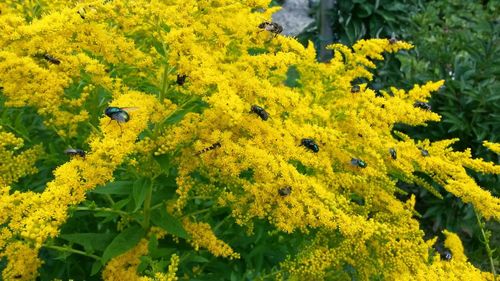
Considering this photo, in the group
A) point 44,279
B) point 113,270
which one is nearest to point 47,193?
point 113,270

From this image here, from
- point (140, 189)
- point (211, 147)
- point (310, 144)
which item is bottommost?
point (140, 189)

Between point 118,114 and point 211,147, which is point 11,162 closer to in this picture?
point 118,114

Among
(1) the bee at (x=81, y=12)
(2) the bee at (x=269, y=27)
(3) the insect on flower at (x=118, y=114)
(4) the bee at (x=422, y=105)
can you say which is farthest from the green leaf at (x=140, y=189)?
(4) the bee at (x=422, y=105)

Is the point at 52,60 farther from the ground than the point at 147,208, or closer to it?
farther from the ground

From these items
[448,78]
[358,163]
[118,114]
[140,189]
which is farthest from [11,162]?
[448,78]

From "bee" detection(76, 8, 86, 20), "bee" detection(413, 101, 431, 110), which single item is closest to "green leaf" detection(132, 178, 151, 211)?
"bee" detection(76, 8, 86, 20)

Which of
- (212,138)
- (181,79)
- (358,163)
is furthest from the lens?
(358,163)
